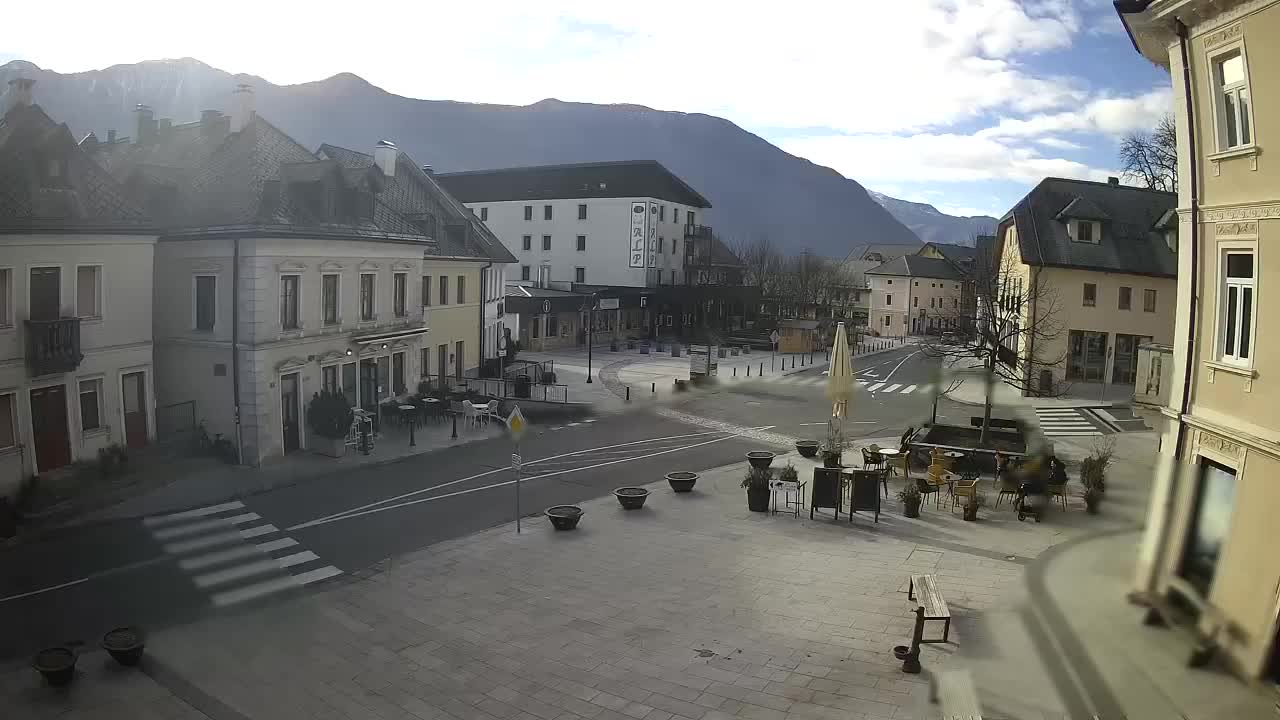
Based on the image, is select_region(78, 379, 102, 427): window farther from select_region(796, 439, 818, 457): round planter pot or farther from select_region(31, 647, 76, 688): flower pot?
select_region(796, 439, 818, 457): round planter pot

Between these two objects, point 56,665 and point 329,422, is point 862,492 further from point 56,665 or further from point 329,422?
point 329,422

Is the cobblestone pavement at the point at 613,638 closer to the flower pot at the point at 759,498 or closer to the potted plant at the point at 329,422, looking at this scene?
the flower pot at the point at 759,498

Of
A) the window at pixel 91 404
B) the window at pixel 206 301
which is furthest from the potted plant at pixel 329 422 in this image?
the window at pixel 91 404

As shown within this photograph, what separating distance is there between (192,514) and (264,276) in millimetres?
6940

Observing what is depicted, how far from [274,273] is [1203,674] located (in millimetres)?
20272

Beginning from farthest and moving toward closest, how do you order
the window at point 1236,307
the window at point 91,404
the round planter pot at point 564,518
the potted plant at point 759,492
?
the potted plant at point 759,492
the round planter pot at point 564,518
the window at point 91,404
the window at point 1236,307

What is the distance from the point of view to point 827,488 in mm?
15547

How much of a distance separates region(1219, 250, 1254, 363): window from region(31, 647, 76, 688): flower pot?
1163 centimetres

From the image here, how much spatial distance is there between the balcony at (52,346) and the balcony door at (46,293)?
0.09 meters

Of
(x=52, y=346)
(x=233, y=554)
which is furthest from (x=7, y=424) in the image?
(x=233, y=554)

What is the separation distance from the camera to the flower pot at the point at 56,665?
8633 millimetres

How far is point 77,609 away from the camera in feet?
36.0

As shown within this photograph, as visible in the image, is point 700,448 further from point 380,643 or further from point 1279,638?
point 1279,638

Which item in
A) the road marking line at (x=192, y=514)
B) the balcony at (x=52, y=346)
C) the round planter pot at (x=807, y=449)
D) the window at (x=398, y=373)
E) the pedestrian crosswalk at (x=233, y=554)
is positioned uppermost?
the balcony at (x=52, y=346)
